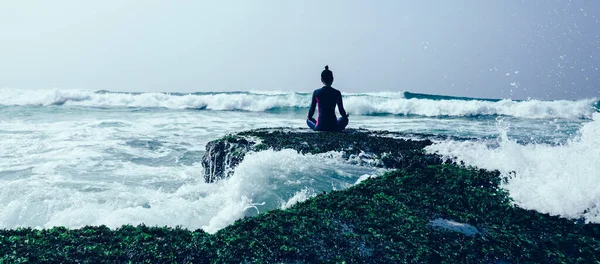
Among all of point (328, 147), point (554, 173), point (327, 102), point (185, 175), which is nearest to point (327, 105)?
point (327, 102)

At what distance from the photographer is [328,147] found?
6582 mm

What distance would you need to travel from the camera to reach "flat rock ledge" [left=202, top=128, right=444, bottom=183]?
20.0ft

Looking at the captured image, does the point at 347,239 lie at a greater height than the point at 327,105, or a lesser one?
lesser

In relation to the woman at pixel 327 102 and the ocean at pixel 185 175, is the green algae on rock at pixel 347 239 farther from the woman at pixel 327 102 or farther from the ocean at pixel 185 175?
the woman at pixel 327 102

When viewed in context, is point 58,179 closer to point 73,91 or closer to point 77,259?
point 77,259

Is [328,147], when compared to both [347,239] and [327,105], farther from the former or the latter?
[347,239]

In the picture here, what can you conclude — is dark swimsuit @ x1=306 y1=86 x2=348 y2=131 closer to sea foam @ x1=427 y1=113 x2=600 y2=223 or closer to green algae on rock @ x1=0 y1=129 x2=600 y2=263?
sea foam @ x1=427 y1=113 x2=600 y2=223

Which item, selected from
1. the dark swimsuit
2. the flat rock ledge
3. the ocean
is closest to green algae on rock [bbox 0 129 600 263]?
the ocean

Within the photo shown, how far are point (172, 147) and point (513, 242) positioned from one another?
1119cm

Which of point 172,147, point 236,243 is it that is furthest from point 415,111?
point 236,243

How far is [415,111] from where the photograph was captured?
3111 centimetres

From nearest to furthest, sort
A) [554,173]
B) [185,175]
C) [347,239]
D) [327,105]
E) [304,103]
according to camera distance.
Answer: [347,239] < [554,173] < [327,105] < [185,175] < [304,103]

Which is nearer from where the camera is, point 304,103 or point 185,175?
point 185,175

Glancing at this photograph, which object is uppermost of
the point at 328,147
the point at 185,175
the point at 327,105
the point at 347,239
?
the point at 327,105
